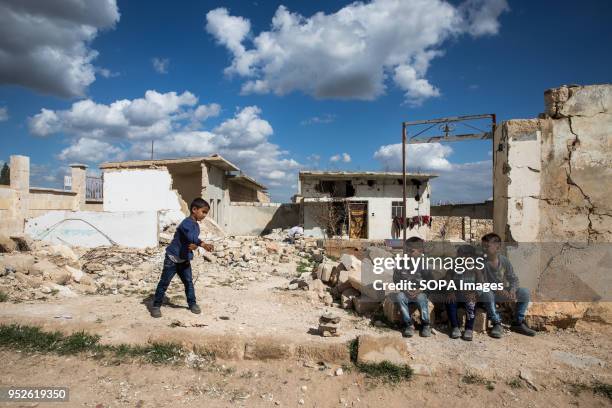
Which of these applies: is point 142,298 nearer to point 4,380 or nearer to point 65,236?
point 4,380

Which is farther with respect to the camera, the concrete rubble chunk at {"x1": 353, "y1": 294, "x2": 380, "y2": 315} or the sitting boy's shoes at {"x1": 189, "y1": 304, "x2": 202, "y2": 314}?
the concrete rubble chunk at {"x1": 353, "y1": 294, "x2": 380, "y2": 315}

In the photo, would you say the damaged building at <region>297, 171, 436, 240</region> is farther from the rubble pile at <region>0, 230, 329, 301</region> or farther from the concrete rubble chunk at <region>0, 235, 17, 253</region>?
the concrete rubble chunk at <region>0, 235, 17, 253</region>

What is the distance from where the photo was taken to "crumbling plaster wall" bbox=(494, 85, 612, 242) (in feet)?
14.5

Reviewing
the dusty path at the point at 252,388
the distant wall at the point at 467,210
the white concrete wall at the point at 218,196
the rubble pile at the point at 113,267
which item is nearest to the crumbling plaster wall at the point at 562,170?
the dusty path at the point at 252,388

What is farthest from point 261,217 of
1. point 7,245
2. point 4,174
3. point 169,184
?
point 4,174

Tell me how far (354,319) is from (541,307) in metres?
2.27

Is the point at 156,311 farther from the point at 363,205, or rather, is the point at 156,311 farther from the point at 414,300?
the point at 363,205

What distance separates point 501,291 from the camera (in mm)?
4285

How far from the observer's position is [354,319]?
4.66m

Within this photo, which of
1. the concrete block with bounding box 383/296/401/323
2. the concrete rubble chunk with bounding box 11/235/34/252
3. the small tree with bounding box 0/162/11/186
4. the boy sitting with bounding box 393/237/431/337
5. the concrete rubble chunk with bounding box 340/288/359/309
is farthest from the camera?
the small tree with bounding box 0/162/11/186

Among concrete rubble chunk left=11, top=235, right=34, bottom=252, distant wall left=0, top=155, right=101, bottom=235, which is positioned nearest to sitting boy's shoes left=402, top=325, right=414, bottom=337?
concrete rubble chunk left=11, top=235, right=34, bottom=252

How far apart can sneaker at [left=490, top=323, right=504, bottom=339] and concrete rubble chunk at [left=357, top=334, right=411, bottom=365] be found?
47.1 inches

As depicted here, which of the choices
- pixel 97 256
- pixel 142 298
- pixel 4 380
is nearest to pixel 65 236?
pixel 97 256

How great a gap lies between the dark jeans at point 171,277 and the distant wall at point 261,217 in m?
16.1
